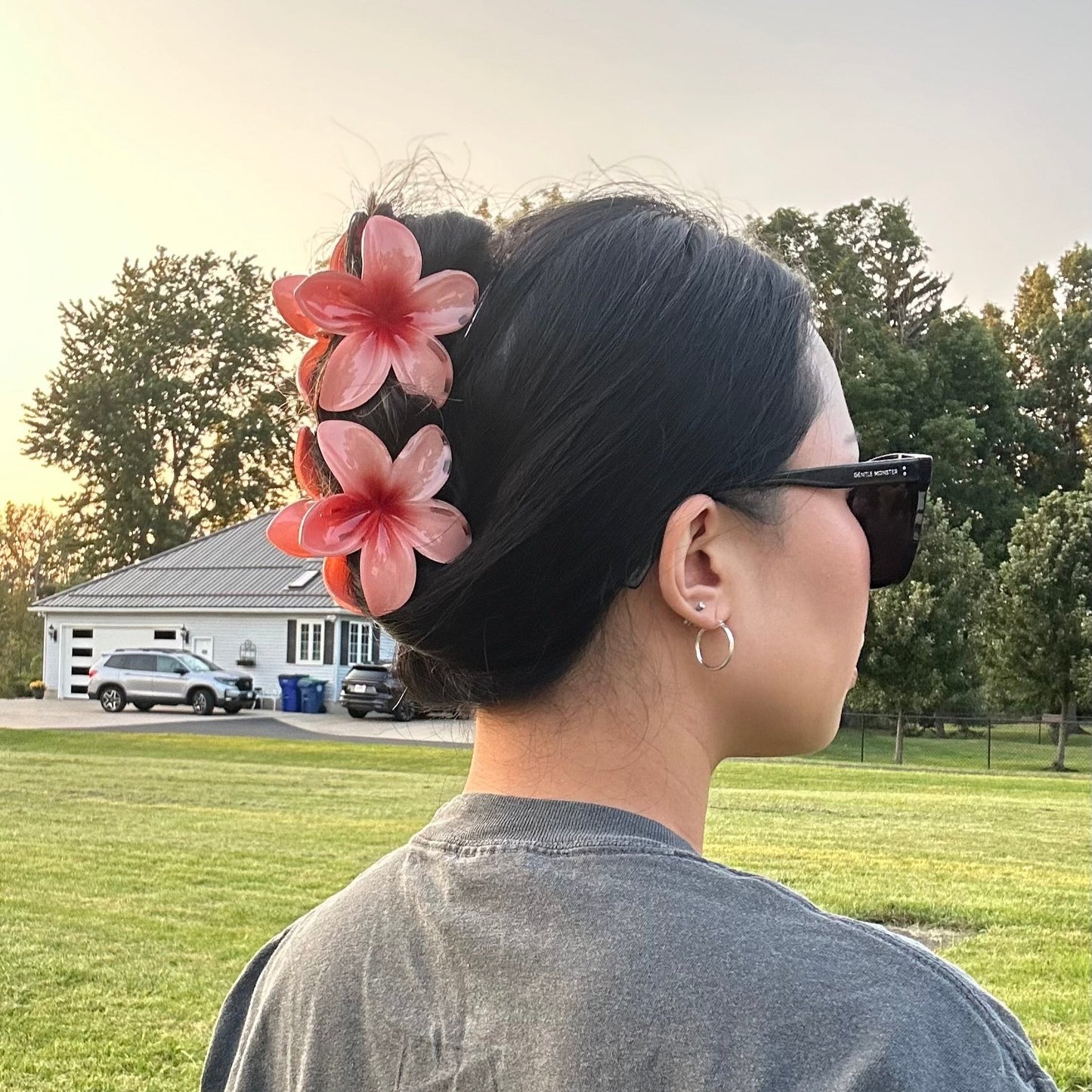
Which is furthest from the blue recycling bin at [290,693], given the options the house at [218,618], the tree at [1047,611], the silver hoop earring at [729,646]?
the silver hoop earring at [729,646]

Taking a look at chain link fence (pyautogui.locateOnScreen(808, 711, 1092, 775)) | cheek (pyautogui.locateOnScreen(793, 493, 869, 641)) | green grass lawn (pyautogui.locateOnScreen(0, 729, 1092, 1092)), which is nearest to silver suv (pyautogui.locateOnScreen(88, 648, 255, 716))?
green grass lawn (pyautogui.locateOnScreen(0, 729, 1092, 1092))

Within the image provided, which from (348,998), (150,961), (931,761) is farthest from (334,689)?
(348,998)

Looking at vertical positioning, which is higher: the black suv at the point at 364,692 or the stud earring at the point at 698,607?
the stud earring at the point at 698,607

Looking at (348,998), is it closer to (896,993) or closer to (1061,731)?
(896,993)

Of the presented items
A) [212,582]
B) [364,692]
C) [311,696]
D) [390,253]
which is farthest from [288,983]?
[212,582]

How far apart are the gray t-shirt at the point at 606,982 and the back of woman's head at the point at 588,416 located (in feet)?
0.51

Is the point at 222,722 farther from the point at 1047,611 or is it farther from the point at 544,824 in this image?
the point at 544,824

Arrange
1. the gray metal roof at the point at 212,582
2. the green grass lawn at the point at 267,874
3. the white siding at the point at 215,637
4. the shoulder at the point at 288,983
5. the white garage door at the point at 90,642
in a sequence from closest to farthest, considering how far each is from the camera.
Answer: the shoulder at the point at 288,983
the green grass lawn at the point at 267,874
the white siding at the point at 215,637
the gray metal roof at the point at 212,582
the white garage door at the point at 90,642

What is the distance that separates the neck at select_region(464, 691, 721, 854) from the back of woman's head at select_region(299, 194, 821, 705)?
37 mm

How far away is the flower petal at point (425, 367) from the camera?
3.59 feet

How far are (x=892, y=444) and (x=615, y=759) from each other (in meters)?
38.9

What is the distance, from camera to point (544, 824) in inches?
37.6

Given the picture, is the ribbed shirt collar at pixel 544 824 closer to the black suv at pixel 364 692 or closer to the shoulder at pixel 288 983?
the shoulder at pixel 288 983

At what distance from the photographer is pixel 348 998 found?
1019 mm
